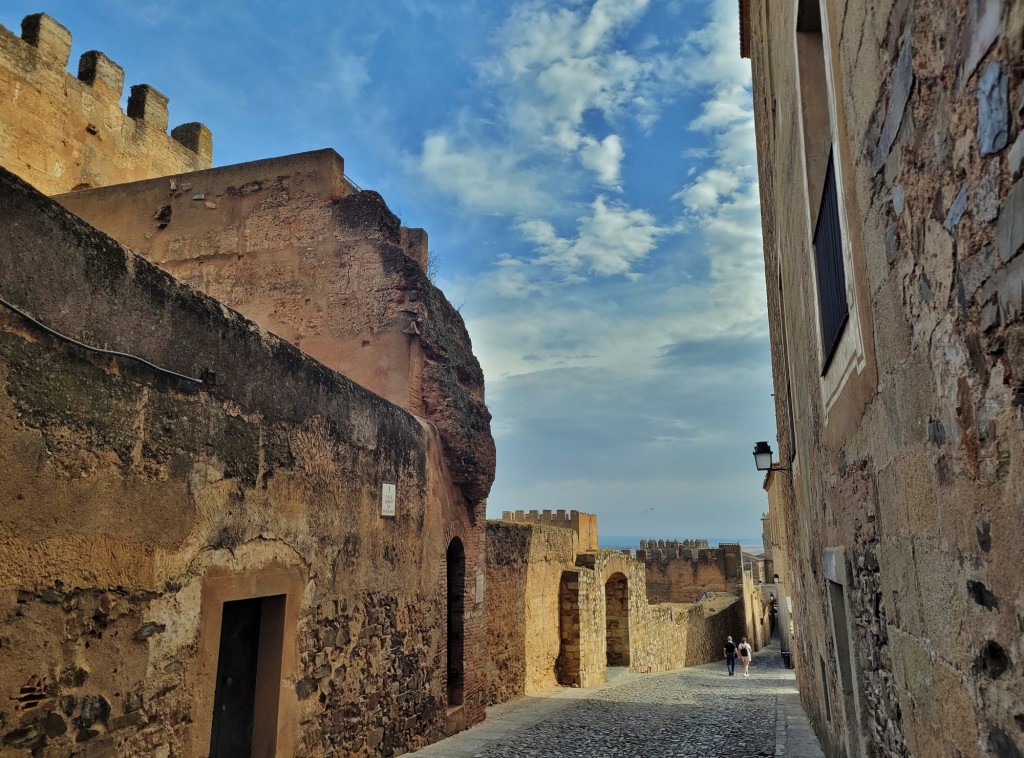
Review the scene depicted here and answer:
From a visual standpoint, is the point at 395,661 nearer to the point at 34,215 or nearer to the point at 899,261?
the point at 34,215

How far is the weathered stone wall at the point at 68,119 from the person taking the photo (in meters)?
11.6

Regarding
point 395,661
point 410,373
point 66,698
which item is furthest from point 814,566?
point 66,698

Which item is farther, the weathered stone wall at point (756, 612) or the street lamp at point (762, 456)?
the weathered stone wall at point (756, 612)

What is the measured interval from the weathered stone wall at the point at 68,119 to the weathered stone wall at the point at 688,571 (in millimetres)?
31869

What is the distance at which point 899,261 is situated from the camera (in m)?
2.32

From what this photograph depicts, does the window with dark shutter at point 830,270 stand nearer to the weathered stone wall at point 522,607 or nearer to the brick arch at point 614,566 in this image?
the weathered stone wall at point 522,607

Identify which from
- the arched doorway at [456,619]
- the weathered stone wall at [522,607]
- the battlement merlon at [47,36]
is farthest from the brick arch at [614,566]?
the battlement merlon at [47,36]

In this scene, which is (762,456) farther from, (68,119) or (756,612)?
(756,612)

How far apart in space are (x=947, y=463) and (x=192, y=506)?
12.9 feet

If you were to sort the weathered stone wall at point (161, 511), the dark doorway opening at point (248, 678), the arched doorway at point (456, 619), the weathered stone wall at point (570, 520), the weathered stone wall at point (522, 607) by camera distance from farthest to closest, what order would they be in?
the weathered stone wall at point (570, 520)
the weathered stone wall at point (522, 607)
the arched doorway at point (456, 619)
the dark doorway opening at point (248, 678)
the weathered stone wall at point (161, 511)

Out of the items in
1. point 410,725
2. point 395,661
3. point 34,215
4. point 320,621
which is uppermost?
point 34,215

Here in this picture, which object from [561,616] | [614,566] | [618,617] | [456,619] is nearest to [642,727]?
[456,619]

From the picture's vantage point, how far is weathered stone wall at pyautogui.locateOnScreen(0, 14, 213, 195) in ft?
38.0

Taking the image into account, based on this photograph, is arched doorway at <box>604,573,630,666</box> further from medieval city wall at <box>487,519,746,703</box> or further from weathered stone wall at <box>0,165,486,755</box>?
weathered stone wall at <box>0,165,486,755</box>
